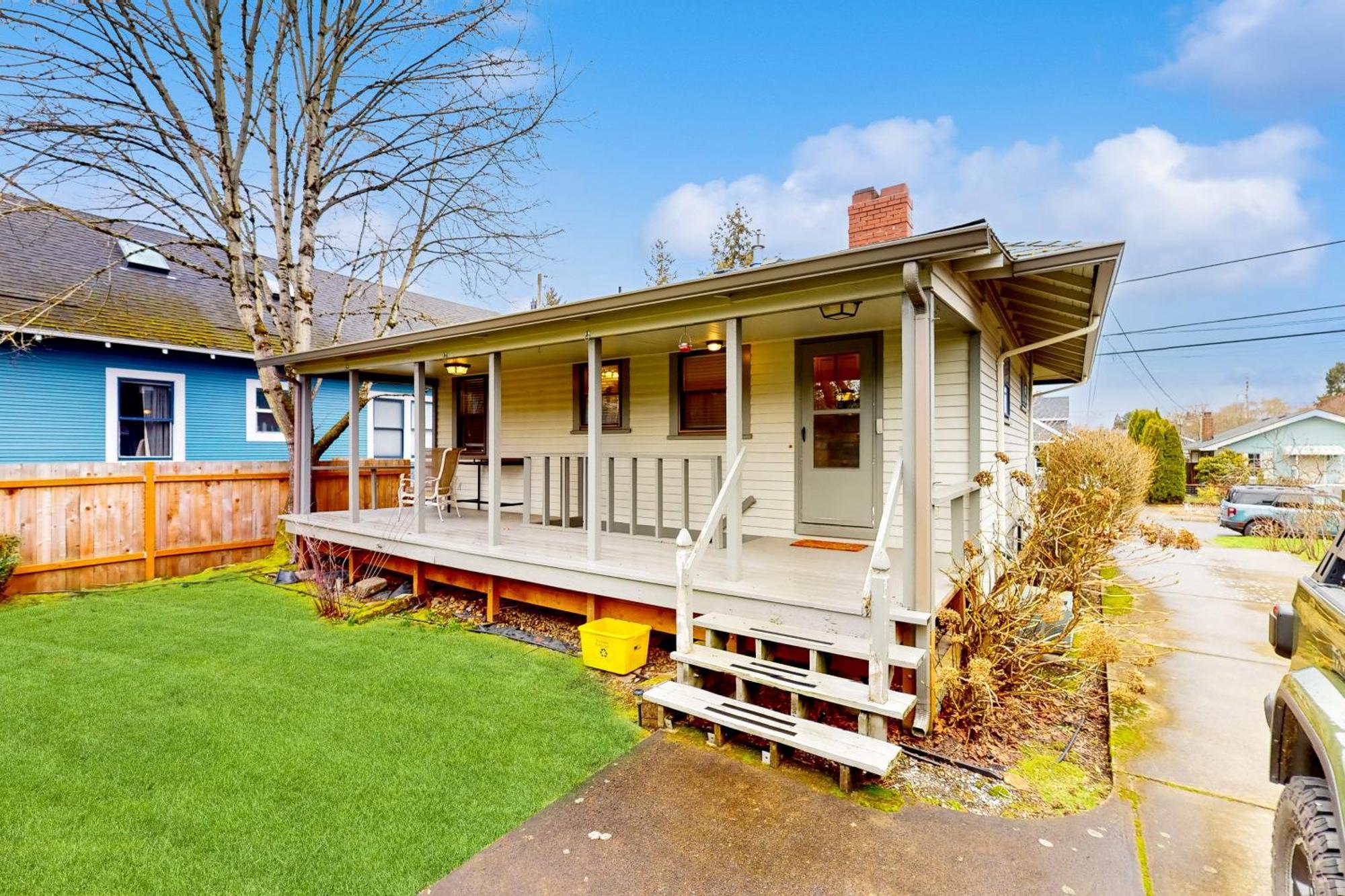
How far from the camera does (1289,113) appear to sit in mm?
21344

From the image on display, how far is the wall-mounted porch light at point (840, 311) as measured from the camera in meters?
4.99

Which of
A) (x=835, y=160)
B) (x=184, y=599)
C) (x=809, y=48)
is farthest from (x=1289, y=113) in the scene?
(x=184, y=599)

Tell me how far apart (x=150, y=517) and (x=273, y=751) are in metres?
6.33

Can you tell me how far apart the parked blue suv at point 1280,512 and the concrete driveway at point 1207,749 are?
4.72 m

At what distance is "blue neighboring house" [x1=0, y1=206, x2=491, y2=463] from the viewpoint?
9.35 meters

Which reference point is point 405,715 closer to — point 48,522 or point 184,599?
point 184,599

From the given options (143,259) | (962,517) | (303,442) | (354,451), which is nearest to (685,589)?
(962,517)

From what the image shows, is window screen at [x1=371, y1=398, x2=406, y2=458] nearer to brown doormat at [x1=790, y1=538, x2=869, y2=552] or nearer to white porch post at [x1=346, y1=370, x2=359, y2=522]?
white porch post at [x1=346, y1=370, x2=359, y2=522]

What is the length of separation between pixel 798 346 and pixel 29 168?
10.4 meters

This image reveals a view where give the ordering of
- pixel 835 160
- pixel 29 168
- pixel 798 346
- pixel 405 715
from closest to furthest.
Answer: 1. pixel 405 715
2. pixel 798 346
3. pixel 29 168
4. pixel 835 160

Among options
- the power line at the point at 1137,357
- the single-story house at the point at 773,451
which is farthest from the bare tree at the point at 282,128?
the power line at the point at 1137,357

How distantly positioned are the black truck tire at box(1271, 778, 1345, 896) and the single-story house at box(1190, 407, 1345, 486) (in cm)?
2821

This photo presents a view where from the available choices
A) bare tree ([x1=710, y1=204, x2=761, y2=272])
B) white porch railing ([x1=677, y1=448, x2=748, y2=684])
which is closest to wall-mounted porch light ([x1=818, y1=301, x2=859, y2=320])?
white porch railing ([x1=677, y1=448, x2=748, y2=684])

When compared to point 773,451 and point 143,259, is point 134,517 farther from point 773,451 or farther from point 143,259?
point 773,451
